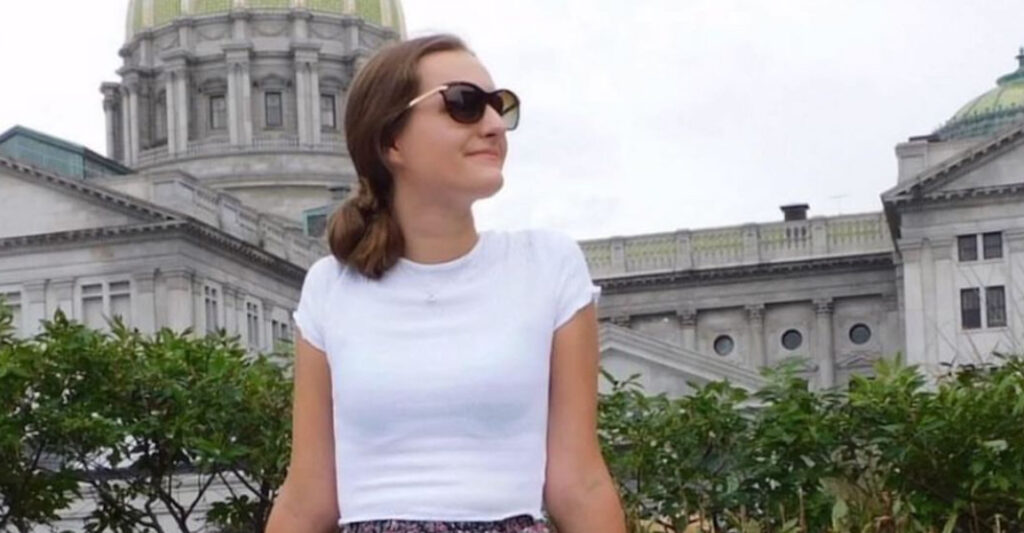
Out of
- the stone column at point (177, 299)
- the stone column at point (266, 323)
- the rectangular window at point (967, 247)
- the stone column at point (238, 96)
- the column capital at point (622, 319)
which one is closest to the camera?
the stone column at point (177, 299)

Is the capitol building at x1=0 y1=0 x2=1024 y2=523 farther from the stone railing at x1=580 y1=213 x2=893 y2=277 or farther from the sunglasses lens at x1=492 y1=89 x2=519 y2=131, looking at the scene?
the sunglasses lens at x1=492 y1=89 x2=519 y2=131

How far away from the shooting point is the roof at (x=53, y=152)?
87.4 meters

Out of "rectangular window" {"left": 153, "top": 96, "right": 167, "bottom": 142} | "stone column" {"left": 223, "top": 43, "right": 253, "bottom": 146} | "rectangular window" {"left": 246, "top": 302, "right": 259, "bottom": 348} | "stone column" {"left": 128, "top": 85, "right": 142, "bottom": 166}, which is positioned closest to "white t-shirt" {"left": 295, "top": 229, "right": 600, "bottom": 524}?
"rectangular window" {"left": 246, "top": 302, "right": 259, "bottom": 348}

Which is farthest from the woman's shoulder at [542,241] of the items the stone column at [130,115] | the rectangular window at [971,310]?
the stone column at [130,115]

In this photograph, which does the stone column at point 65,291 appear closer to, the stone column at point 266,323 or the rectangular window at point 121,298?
the rectangular window at point 121,298

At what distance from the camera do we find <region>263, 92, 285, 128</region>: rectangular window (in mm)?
109375

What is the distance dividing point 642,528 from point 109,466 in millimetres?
9492

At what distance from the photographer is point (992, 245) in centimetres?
8144

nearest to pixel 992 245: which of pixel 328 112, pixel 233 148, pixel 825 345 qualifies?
pixel 825 345

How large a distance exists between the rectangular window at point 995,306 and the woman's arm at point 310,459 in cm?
7673

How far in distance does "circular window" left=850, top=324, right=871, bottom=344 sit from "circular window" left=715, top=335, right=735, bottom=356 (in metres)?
5.35

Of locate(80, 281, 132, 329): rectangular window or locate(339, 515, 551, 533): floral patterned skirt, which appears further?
locate(80, 281, 132, 329): rectangular window

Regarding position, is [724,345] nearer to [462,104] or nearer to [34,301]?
[34,301]

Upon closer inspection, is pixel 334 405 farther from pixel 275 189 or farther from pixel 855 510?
pixel 275 189
